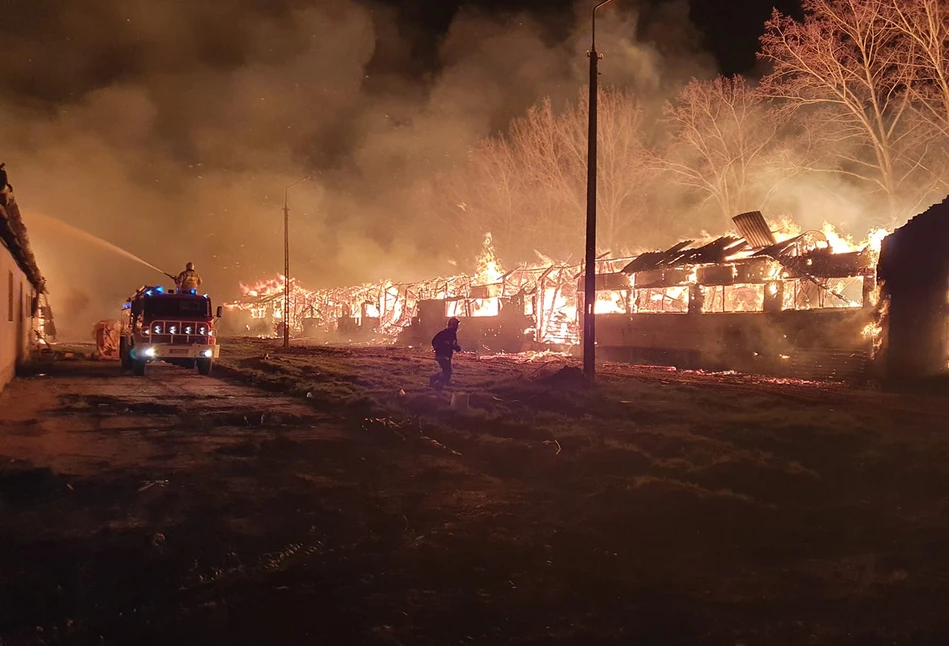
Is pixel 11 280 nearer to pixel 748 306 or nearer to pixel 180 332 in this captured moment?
pixel 180 332

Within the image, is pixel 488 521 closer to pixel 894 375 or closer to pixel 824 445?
pixel 824 445

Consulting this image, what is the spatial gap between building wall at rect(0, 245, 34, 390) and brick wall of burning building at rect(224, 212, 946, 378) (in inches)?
718

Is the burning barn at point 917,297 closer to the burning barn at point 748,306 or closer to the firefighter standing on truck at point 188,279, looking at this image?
the burning barn at point 748,306

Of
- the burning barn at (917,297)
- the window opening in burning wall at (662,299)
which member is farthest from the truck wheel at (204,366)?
the burning barn at (917,297)

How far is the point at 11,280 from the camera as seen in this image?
16.0 m

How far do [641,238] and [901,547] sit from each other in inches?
1500

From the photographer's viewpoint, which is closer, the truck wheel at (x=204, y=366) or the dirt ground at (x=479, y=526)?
the dirt ground at (x=479, y=526)

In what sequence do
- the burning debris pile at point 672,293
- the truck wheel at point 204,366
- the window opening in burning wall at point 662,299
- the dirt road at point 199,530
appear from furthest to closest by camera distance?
the window opening in burning wall at point 662,299, the truck wheel at point 204,366, the burning debris pile at point 672,293, the dirt road at point 199,530

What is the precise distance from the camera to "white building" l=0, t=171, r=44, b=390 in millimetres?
13352

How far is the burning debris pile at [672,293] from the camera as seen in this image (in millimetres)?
18453

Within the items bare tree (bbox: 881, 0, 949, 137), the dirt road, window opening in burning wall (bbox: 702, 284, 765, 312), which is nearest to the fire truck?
the dirt road

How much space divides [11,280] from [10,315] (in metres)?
0.84

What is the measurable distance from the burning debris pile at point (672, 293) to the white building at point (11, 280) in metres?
16.7

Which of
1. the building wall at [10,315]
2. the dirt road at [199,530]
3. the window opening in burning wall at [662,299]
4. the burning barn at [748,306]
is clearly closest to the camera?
the dirt road at [199,530]
